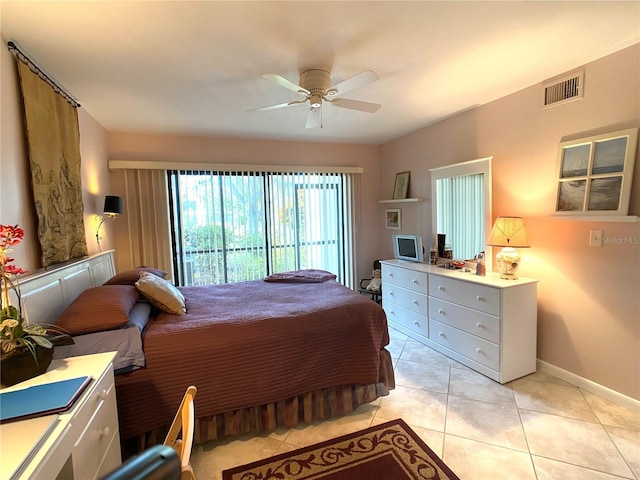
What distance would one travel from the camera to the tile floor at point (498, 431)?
1.76 m

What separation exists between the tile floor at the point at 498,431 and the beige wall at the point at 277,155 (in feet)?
8.63

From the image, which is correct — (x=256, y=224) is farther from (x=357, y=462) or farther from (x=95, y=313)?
(x=357, y=462)

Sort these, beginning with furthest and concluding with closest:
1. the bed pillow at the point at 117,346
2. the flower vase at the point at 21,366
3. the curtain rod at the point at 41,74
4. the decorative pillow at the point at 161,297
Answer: the decorative pillow at the point at 161,297, the curtain rod at the point at 41,74, the bed pillow at the point at 117,346, the flower vase at the point at 21,366

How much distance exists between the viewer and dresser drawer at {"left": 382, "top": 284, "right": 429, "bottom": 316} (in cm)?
330

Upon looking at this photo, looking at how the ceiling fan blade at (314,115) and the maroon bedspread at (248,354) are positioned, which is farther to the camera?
the ceiling fan blade at (314,115)

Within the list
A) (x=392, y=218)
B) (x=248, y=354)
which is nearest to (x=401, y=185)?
(x=392, y=218)

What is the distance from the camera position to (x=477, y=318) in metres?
2.70

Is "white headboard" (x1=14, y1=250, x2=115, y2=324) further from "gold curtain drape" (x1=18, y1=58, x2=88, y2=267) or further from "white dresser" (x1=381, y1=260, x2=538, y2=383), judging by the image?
"white dresser" (x1=381, y1=260, x2=538, y2=383)

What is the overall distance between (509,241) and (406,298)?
1.28 m

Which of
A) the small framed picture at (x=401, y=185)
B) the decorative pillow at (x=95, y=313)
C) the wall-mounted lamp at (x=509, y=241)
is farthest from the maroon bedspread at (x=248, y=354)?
the small framed picture at (x=401, y=185)

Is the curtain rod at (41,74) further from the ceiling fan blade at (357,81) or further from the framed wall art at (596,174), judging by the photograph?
the framed wall art at (596,174)

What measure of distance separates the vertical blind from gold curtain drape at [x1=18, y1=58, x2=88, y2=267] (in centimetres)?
351

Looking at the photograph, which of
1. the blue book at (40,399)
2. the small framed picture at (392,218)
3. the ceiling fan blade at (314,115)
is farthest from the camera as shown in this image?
the small framed picture at (392,218)

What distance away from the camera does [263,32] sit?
5.83 ft
